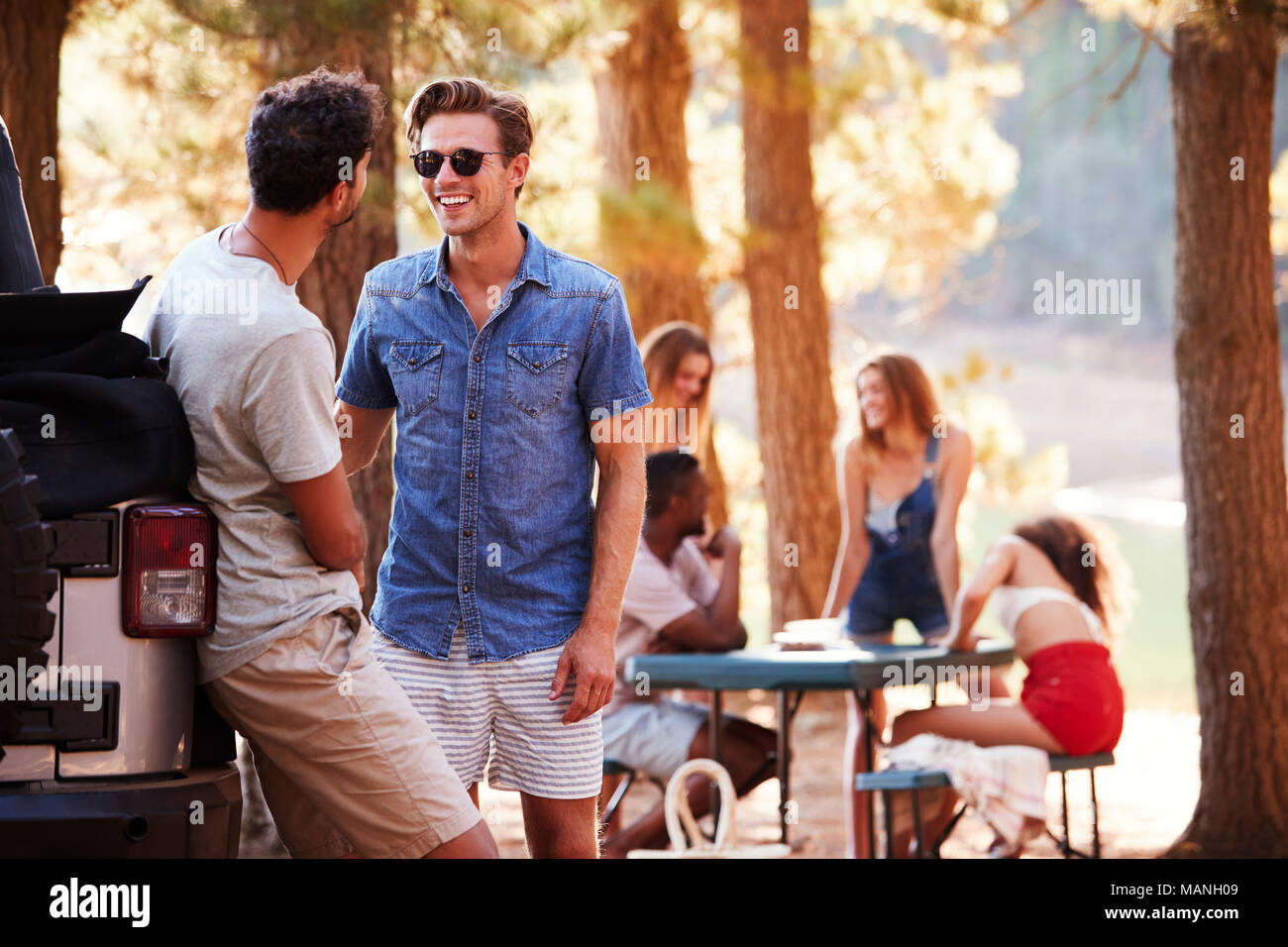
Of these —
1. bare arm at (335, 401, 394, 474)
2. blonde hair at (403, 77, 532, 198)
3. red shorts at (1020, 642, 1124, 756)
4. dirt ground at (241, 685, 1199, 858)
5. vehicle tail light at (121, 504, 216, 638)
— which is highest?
blonde hair at (403, 77, 532, 198)

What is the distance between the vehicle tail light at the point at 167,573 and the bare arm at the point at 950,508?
3732mm

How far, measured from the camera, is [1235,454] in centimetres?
605

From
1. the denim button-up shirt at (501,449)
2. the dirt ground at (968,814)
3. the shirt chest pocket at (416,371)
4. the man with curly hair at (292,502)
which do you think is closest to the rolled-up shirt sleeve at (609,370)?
the denim button-up shirt at (501,449)

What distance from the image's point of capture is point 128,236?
27.5ft

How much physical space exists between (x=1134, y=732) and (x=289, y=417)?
9714 mm

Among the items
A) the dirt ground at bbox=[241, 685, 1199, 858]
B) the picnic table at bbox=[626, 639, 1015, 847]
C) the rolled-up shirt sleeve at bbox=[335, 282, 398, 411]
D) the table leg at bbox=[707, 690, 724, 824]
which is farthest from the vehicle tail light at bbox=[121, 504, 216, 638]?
the dirt ground at bbox=[241, 685, 1199, 858]

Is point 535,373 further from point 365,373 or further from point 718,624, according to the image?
point 718,624

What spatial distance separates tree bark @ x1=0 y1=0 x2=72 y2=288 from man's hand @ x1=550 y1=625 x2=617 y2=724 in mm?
3053

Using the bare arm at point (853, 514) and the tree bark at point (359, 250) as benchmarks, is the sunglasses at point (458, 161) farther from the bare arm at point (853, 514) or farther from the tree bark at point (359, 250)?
the bare arm at point (853, 514)

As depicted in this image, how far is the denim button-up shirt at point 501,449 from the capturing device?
3025 millimetres

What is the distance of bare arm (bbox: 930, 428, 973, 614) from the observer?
19.3 ft

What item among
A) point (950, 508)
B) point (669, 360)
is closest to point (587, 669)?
point (669, 360)

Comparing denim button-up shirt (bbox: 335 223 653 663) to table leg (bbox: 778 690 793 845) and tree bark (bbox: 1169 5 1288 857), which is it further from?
tree bark (bbox: 1169 5 1288 857)

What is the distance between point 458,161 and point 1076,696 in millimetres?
3061
